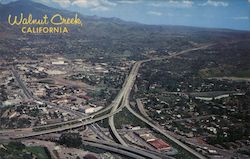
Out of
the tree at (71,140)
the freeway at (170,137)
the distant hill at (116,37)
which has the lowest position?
the freeway at (170,137)

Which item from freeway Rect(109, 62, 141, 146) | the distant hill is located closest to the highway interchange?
freeway Rect(109, 62, 141, 146)

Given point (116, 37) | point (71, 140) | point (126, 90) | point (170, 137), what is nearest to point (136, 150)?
point (170, 137)

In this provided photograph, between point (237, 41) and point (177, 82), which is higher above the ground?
point (237, 41)

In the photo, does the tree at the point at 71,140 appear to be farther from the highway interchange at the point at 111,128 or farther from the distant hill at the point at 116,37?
the distant hill at the point at 116,37

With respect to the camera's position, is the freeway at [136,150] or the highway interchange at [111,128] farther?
the highway interchange at [111,128]

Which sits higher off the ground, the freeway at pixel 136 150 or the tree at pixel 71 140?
the tree at pixel 71 140

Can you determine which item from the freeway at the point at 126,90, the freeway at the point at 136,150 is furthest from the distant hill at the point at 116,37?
the freeway at the point at 136,150

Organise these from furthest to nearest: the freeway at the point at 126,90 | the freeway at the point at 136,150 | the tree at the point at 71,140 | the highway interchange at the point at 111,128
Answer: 1. the freeway at the point at 126,90
2. the tree at the point at 71,140
3. the highway interchange at the point at 111,128
4. the freeway at the point at 136,150

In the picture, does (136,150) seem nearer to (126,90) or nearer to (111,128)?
(111,128)

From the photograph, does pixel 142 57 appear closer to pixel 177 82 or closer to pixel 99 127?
pixel 177 82

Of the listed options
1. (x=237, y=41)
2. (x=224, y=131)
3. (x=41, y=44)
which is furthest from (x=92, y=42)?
(x=224, y=131)

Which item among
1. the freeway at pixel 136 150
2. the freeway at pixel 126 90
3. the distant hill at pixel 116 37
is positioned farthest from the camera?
the distant hill at pixel 116 37
